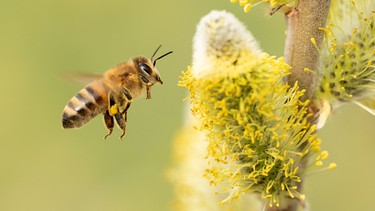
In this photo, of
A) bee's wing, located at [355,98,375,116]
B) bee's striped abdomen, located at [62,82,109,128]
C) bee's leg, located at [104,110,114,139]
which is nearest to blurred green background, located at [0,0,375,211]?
bee's leg, located at [104,110,114,139]

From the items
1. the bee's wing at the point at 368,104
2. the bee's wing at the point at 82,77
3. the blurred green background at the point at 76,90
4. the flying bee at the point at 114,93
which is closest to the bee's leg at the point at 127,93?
the flying bee at the point at 114,93

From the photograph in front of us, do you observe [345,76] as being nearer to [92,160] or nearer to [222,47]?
[222,47]

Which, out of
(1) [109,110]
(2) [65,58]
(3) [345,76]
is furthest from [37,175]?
(3) [345,76]

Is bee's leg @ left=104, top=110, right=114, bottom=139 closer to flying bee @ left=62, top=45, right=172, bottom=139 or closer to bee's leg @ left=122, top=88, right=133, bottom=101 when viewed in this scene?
flying bee @ left=62, top=45, right=172, bottom=139

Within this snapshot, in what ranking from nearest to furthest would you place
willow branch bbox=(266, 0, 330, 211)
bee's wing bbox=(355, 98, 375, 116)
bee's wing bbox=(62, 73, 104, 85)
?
willow branch bbox=(266, 0, 330, 211), bee's wing bbox=(355, 98, 375, 116), bee's wing bbox=(62, 73, 104, 85)

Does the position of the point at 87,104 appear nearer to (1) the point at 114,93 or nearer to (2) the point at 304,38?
(1) the point at 114,93

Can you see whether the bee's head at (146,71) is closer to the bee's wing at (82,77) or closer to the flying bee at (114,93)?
the flying bee at (114,93)
